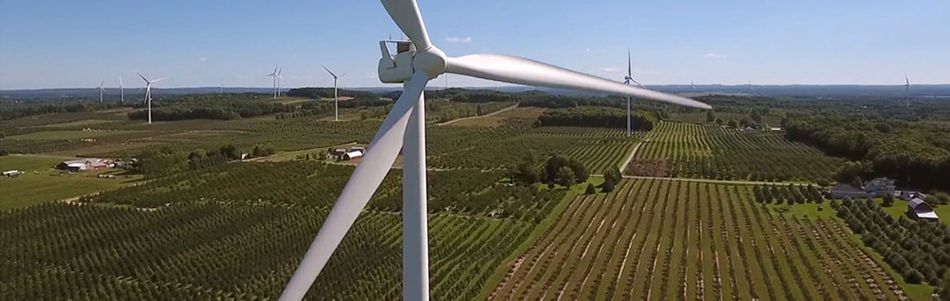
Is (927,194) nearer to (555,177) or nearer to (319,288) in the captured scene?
(555,177)

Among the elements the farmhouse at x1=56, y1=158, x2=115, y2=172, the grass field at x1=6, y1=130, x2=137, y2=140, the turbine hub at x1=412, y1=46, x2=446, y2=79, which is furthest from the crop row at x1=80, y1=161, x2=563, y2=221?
the grass field at x1=6, y1=130, x2=137, y2=140

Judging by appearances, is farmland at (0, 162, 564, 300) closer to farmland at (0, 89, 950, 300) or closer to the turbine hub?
farmland at (0, 89, 950, 300)

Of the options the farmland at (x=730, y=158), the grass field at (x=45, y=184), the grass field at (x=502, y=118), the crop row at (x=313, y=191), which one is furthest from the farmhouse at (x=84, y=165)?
the grass field at (x=502, y=118)

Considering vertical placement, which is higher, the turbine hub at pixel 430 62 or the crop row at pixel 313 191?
the turbine hub at pixel 430 62

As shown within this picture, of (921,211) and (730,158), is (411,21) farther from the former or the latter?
(730,158)

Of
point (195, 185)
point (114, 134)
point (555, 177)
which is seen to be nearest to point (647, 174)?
point (555, 177)

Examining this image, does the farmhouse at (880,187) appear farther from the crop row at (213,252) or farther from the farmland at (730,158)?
the crop row at (213,252)
